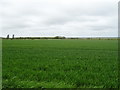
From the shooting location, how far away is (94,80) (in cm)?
825

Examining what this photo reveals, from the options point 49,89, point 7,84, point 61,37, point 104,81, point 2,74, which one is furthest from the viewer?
point 61,37

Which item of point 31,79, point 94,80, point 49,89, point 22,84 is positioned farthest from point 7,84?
point 94,80

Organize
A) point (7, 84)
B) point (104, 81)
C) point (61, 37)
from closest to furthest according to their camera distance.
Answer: point (7, 84) < point (104, 81) < point (61, 37)

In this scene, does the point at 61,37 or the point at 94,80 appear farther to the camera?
the point at 61,37

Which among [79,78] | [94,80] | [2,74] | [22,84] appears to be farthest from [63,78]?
[2,74]

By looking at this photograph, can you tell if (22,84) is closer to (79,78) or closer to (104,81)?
(79,78)

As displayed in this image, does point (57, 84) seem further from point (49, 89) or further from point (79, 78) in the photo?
point (79, 78)

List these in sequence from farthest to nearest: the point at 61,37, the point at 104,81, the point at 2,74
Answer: the point at 61,37 → the point at 2,74 → the point at 104,81

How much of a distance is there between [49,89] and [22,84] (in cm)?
118

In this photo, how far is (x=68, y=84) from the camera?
25.0ft

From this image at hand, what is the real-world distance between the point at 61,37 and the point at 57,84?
442 ft

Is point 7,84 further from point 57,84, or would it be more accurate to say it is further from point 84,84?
point 84,84

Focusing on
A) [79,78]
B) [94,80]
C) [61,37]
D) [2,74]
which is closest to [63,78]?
[79,78]

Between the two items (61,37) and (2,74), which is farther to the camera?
(61,37)
